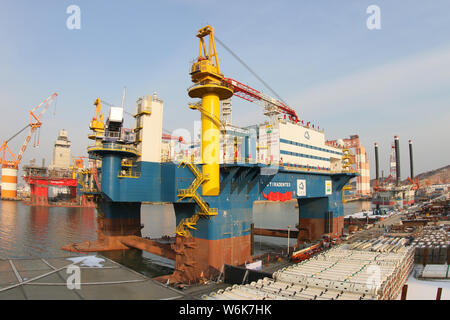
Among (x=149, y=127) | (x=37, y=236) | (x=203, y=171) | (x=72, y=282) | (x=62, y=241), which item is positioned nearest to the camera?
(x=72, y=282)

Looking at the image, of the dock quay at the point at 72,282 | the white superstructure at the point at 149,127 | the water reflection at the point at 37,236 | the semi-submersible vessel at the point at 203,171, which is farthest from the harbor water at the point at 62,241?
the dock quay at the point at 72,282

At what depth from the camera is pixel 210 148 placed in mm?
30781

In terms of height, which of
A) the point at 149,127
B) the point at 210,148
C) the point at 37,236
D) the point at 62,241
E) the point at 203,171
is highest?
the point at 149,127

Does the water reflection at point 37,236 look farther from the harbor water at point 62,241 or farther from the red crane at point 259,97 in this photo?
the red crane at point 259,97

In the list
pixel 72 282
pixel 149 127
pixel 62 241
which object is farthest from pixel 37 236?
pixel 72 282

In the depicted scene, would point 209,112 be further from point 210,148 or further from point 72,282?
point 72,282

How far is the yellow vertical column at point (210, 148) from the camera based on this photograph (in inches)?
1202

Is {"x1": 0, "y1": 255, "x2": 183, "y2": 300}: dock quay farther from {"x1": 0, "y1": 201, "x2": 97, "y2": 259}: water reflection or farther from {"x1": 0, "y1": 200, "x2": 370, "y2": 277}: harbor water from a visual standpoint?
{"x1": 0, "y1": 201, "x2": 97, "y2": 259}: water reflection

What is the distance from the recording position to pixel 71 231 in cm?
6103

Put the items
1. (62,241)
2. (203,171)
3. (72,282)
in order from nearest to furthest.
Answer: (72,282) → (203,171) → (62,241)

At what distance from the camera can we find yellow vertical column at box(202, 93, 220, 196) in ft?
100

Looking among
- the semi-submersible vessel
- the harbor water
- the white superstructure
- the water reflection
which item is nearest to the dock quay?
the semi-submersible vessel
